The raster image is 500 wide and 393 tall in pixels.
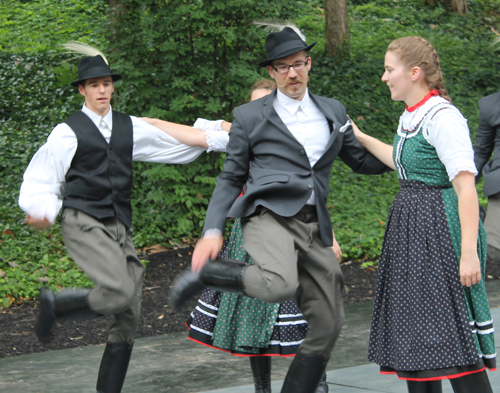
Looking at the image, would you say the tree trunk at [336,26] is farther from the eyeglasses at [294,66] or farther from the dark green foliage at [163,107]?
the eyeglasses at [294,66]

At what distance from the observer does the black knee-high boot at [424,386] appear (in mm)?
3275

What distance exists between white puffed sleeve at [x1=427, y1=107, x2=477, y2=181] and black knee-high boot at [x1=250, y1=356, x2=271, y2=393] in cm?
155

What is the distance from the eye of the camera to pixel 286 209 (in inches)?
126

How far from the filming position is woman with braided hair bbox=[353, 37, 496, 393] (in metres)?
3.12

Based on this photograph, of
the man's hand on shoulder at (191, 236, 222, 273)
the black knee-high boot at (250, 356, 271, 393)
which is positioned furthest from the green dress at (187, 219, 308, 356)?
the man's hand on shoulder at (191, 236, 222, 273)

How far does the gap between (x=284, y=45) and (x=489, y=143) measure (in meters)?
2.16

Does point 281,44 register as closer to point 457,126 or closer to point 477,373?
point 457,126

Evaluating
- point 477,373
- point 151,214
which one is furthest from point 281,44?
point 151,214

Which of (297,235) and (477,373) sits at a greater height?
(297,235)

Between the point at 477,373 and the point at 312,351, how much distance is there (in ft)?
2.52

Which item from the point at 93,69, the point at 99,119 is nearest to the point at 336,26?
the point at 93,69

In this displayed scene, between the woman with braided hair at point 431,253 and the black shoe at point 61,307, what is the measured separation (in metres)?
1.59

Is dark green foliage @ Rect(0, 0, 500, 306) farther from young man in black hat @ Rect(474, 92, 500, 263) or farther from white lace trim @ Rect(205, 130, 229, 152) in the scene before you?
young man in black hat @ Rect(474, 92, 500, 263)

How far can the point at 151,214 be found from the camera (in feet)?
28.6
